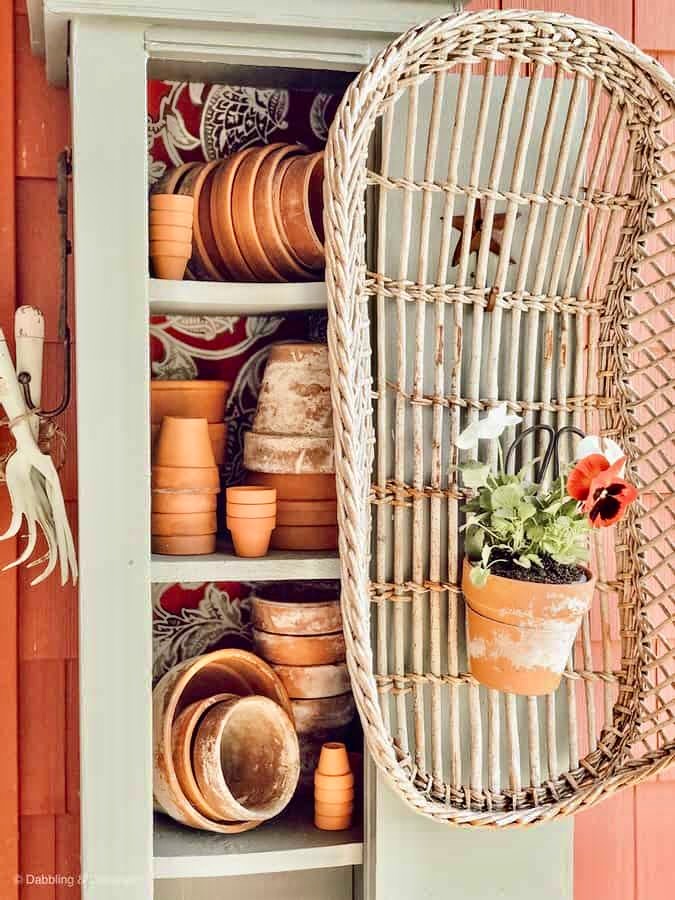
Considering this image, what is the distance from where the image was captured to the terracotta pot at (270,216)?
122 centimetres

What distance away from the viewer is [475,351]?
120 cm

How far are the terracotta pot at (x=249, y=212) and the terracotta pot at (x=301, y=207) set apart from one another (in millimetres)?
34

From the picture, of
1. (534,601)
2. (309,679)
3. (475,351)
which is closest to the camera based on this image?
(534,601)

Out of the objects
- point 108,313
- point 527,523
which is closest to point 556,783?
point 527,523

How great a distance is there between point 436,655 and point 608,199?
623mm

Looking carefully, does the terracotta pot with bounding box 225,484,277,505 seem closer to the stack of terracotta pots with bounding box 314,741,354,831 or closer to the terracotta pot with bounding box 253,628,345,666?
the terracotta pot with bounding box 253,628,345,666

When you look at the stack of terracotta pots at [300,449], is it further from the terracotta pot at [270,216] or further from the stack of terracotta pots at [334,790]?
the stack of terracotta pots at [334,790]

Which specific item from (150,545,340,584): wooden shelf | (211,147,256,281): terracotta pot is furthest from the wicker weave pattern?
(211,147,256,281): terracotta pot

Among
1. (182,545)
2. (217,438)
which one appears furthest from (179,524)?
(217,438)

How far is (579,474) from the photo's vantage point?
108 centimetres

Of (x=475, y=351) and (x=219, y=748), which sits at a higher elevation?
(x=475, y=351)

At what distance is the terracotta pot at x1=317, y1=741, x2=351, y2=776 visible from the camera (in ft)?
4.11

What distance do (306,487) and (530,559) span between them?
0.30 meters

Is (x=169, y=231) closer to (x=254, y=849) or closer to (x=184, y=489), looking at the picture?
(x=184, y=489)
